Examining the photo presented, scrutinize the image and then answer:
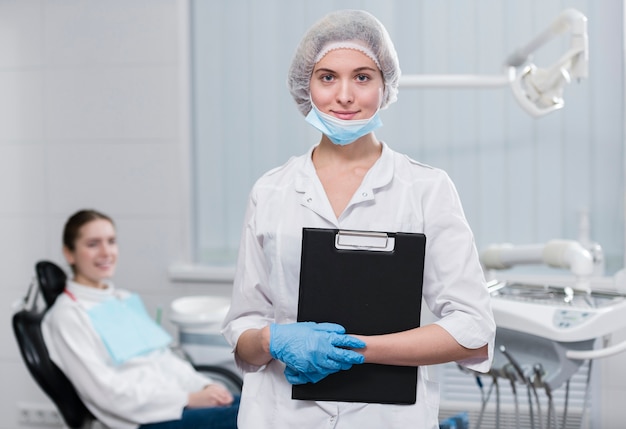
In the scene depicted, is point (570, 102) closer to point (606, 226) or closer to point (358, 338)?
point (606, 226)

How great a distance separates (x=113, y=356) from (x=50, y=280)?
0.33 m

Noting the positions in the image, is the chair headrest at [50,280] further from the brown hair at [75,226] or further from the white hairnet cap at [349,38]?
the white hairnet cap at [349,38]

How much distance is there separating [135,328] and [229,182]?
0.75 m

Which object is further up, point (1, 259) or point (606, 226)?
point (606, 226)

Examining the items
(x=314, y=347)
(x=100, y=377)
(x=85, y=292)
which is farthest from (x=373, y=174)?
(x=85, y=292)

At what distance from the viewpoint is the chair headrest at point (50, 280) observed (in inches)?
96.3

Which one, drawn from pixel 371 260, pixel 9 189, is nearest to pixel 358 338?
pixel 371 260

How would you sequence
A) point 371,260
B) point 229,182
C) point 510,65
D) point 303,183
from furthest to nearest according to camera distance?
point 229,182 < point 510,65 < point 303,183 < point 371,260

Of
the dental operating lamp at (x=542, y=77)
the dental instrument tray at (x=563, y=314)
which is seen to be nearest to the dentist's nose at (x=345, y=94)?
the dental instrument tray at (x=563, y=314)

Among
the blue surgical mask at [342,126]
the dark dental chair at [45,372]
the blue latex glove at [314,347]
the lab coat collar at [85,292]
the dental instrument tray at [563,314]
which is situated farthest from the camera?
the lab coat collar at [85,292]

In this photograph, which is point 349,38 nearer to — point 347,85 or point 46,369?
point 347,85

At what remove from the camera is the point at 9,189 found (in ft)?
10.2

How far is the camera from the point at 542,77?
7.47 feet

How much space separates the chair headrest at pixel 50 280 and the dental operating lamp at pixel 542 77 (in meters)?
1.24
